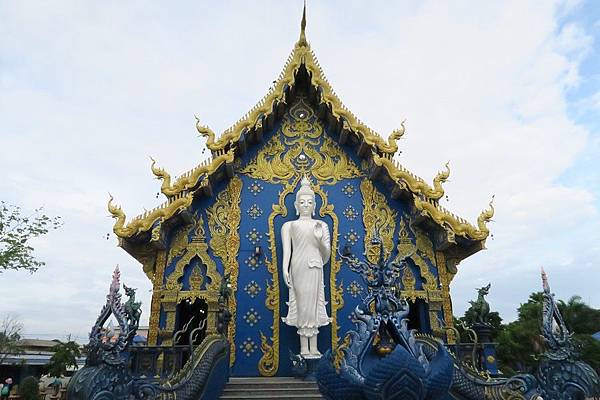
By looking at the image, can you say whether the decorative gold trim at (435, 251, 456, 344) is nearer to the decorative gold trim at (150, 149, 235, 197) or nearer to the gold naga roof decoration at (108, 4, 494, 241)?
the gold naga roof decoration at (108, 4, 494, 241)

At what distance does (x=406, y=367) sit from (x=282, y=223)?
16.9ft

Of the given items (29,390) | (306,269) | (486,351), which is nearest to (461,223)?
(486,351)

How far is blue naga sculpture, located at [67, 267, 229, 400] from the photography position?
3.85m

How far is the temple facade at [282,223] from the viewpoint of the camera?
7273 mm

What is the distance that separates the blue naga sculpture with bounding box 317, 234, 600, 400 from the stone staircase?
1.94 m

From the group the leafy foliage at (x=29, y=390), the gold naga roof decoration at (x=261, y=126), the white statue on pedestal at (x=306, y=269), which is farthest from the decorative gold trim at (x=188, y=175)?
the leafy foliage at (x=29, y=390)

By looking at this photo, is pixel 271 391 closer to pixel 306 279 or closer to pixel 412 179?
pixel 306 279

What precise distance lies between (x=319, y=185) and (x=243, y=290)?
2501 millimetres

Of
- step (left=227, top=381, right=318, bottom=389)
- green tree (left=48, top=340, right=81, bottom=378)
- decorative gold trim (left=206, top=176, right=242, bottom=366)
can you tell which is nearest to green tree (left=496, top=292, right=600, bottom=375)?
step (left=227, top=381, right=318, bottom=389)

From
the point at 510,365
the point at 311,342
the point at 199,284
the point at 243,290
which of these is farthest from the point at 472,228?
the point at 510,365

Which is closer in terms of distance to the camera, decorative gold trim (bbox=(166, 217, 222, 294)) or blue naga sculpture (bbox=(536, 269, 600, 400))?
blue naga sculpture (bbox=(536, 269, 600, 400))

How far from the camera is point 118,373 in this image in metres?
4.08

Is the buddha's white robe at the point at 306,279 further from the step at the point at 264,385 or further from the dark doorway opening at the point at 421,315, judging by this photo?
the dark doorway opening at the point at 421,315

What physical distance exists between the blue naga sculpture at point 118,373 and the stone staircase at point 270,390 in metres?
0.80
